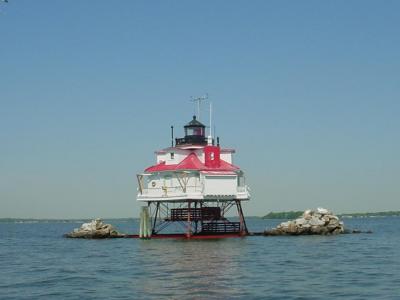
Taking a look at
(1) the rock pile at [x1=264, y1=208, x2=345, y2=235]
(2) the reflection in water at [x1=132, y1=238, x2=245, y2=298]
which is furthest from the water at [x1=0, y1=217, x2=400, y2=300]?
(1) the rock pile at [x1=264, y1=208, x2=345, y2=235]

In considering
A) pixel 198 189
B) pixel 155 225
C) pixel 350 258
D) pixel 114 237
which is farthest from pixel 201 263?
pixel 114 237

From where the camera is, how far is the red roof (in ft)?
239

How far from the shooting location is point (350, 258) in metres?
55.4

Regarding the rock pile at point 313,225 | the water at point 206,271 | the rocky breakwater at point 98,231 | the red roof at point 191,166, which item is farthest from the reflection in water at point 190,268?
the rock pile at point 313,225

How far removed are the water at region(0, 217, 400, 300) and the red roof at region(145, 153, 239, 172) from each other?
7.66 meters

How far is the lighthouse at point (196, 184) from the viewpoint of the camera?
7256cm

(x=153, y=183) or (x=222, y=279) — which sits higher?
(x=153, y=183)

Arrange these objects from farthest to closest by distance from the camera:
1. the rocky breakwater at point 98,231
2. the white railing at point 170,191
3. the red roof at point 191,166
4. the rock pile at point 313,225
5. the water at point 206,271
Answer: the rocky breakwater at point 98,231 → the rock pile at point 313,225 → the red roof at point 191,166 → the white railing at point 170,191 → the water at point 206,271

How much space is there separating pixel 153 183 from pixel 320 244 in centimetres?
1876

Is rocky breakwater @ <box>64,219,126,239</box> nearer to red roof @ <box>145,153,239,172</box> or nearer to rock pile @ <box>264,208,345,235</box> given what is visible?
red roof @ <box>145,153,239,172</box>

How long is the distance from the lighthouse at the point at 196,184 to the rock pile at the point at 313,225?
27.5 feet

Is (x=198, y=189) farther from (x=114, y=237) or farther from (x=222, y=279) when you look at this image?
(x=222, y=279)

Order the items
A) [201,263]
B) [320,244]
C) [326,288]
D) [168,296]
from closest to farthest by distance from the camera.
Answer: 1. [168,296]
2. [326,288]
3. [201,263]
4. [320,244]

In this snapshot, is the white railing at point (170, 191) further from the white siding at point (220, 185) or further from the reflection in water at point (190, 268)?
the reflection in water at point (190, 268)
